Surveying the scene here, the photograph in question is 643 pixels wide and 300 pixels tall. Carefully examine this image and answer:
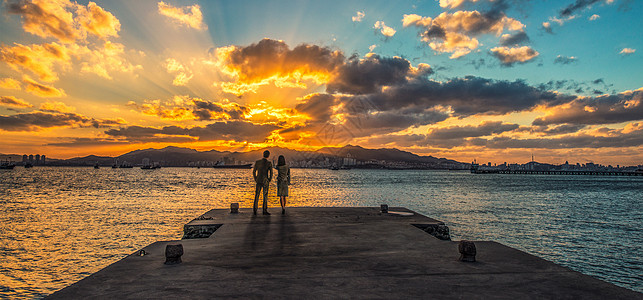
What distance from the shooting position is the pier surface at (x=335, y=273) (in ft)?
18.0

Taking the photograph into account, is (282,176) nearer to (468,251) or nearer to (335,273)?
(335,273)

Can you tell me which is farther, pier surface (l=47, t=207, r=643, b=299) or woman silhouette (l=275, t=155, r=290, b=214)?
woman silhouette (l=275, t=155, r=290, b=214)

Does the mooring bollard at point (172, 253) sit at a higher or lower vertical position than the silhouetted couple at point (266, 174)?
lower

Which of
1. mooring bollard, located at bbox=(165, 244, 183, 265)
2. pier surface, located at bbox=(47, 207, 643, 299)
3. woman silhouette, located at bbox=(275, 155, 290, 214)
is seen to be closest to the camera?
pier surface, located at bbox=(47, 207, 643, 299)

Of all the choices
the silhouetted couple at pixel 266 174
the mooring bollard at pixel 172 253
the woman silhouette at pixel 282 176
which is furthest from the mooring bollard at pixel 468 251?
the woman silhouette at pixel 282 176

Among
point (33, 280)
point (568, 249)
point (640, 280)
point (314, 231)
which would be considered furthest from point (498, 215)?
point (33, 280)

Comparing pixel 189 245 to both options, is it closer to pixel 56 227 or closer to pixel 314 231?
pixel 314 231

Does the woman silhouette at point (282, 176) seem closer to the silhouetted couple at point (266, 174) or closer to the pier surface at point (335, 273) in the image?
the silhouetted couple at point (266, 174)

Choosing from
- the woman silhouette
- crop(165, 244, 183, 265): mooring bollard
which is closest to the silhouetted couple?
the woman silhouette

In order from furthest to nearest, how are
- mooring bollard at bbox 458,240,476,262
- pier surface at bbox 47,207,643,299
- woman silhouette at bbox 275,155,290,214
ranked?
woman silhouette at bbox 275,155,290,214 < mooring bollard at bbox 458,240,476,262 < pier surface at bbox 47,207,643,299

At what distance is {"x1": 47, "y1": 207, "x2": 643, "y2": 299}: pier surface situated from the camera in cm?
549

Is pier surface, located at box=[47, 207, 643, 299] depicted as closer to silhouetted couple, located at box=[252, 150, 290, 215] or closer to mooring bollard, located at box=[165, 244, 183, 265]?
mooring bollard, located at box=[165, 244, 183, 265]

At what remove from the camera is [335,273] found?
6.63m

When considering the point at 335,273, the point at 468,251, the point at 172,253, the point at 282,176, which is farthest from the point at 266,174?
the point at 468,251
